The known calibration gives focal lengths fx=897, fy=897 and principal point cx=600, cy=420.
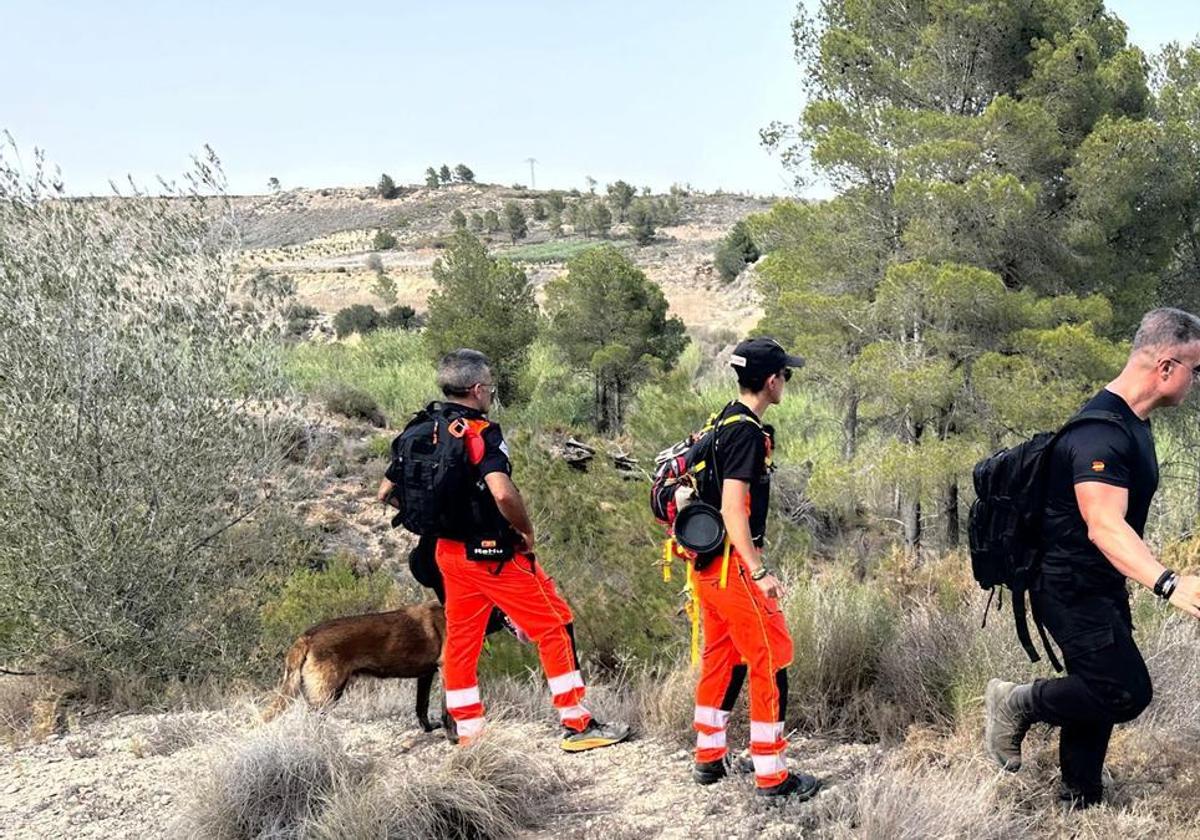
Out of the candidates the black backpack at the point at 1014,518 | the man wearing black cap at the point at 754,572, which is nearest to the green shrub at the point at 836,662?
the man wearing black cap at the point at 754,572

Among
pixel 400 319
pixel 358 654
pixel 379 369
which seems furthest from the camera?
pixel 400 319

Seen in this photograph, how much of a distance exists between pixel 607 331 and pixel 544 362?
4764 millimetres

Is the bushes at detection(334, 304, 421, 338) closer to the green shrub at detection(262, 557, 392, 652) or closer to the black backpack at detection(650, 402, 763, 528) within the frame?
the green shrub at detection(262, 557, 392, 652)

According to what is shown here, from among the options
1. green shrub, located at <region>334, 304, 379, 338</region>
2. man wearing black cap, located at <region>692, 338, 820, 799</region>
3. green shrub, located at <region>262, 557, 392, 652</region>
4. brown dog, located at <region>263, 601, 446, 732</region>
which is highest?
green shrub, located at <region>334, 304, 379, 338</region>

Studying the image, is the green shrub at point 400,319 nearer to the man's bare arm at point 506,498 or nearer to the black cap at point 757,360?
the man's bare arm at point 506,498

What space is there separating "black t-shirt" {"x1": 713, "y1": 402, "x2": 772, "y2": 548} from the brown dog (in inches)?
72.3

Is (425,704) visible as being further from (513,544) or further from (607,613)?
(607,613)

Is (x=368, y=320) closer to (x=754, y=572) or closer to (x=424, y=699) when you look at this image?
(x=424, y=699)

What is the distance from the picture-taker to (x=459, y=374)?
397 centimetres

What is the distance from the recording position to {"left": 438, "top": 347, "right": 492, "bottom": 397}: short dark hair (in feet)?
13.0

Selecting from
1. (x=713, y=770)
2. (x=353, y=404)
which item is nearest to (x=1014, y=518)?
(x=713, y=770)

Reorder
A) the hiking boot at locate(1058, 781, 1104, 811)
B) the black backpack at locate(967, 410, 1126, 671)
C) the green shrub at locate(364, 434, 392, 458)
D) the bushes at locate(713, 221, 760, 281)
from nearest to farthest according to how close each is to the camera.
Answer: the black backpack at locate(967, 410, 1126, 671)
the hiking boot at locate(1058, 781, 1104, 811)
the green shrub at locate(364, 434, 392, 458)
the bushes at locate(713, 221, 760, 281)

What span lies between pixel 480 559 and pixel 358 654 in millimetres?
870

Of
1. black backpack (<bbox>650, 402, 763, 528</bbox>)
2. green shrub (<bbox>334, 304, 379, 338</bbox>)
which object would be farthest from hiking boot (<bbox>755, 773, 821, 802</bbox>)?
green shrub (<bbox>334, 304, 379, 338</bbox>)
